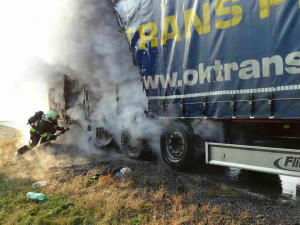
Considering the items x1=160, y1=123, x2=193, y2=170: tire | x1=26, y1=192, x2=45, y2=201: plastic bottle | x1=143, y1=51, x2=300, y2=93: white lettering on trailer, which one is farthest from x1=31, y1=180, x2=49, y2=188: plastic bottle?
x1=143, y1=51, x2=300, y2=93: white lettering on trailer

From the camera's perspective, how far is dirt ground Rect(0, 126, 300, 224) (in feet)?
14.2

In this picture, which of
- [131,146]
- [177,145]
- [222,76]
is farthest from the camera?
[131,146]

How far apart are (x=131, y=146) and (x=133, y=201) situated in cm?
358

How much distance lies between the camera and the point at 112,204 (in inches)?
188

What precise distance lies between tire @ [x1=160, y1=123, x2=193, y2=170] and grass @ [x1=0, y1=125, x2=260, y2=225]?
52 centimetres

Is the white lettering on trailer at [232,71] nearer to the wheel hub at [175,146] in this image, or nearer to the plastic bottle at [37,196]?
the wheel hub at [175,146]

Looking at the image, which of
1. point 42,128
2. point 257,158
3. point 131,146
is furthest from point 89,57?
point 257,158

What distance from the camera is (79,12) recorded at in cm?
Answer: 962

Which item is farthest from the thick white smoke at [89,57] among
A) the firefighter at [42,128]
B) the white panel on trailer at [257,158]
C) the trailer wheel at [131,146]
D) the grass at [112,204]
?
the white panel on trailer at [257,158]

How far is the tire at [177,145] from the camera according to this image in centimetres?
646

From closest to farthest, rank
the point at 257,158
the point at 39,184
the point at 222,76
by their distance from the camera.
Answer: the point at 257,158 → the point at 222,76 → the point at 39,184

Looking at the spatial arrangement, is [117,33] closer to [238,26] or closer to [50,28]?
[50,28]

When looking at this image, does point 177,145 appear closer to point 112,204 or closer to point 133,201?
point 133,201

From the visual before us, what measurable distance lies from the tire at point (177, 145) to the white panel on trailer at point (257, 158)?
1.09m
